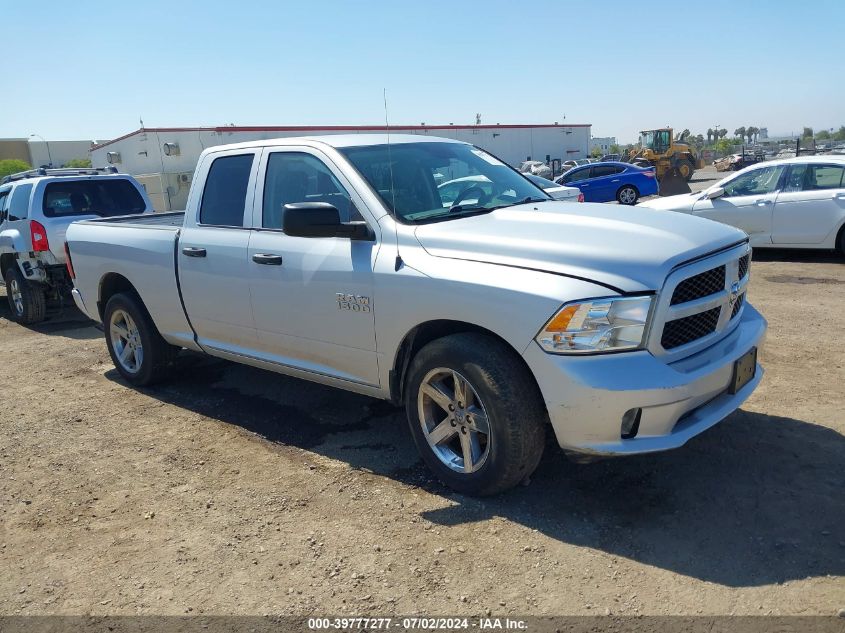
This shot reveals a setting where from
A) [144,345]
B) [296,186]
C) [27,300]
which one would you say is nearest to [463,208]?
[296,186]

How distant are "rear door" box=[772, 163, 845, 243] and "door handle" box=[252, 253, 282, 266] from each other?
8.47 meters

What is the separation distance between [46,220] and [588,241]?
318 inches

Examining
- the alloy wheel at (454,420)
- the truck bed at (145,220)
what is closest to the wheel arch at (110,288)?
the truck bed at (145,220)

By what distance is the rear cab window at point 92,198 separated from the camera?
30.8 feet

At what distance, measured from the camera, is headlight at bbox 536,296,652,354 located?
10.6ft

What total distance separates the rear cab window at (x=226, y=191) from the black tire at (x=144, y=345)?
1.23 metres

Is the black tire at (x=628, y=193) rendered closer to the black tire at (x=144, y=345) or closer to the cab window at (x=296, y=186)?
the black tire at (x=144, y=345)

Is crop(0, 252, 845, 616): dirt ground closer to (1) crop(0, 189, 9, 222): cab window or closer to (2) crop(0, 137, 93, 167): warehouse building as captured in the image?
(1) crop(0, 189, 9, 222): cab window

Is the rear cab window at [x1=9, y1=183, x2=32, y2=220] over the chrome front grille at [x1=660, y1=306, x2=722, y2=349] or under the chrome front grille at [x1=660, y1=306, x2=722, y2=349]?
over

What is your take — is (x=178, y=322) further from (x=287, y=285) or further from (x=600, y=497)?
(x=600, y=497)

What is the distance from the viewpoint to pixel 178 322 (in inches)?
217

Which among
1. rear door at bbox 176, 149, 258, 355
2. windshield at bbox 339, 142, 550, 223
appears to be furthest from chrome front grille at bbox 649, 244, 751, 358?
rear door at bbox 176, 149, 258, 355

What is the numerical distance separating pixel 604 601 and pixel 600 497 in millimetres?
887

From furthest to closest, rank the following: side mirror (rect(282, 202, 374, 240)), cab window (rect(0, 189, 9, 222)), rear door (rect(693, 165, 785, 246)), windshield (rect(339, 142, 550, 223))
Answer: rear door (rect(693, 165, 785, 246)) < cab window (rect(0, 189, 9, 222)) < windshield (rect(339, 142, 550, 223)) < side mirror (rect(282, 202, 374, 240))
